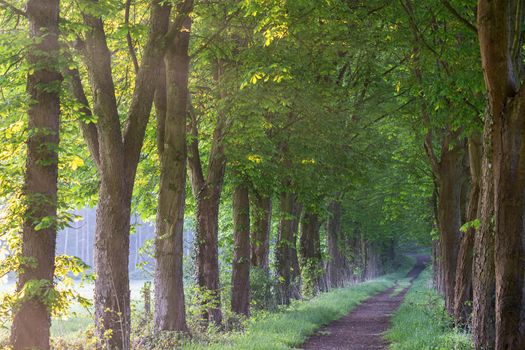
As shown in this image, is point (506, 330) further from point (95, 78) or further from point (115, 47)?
point (115, 47)

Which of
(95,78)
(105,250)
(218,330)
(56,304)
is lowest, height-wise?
(218,330)

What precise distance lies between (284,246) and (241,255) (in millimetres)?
8471

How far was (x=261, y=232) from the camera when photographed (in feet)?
82.3

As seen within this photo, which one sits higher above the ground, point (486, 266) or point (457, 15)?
point (457, 15)

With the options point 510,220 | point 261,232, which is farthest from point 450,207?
point 510,220

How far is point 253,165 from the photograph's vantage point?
18.4 m

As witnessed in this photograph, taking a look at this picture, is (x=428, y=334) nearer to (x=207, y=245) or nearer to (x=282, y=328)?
(x=282, y=328)

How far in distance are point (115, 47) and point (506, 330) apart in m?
10.8

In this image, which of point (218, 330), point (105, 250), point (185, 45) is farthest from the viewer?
point (218, 330)

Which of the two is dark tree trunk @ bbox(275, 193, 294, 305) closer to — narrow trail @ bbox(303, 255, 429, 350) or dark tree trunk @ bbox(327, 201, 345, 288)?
narrow trail @ bbox(303, 255, 429, 350)

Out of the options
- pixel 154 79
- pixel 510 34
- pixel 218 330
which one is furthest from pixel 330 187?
pixel 510 34

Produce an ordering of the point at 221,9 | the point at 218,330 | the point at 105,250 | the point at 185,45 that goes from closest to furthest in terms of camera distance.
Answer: the point at 105,250 < the point at 185,45 < the point at 221,9 < the point at 218,330

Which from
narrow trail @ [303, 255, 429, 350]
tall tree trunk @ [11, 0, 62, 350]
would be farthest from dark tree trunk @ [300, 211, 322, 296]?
tall tree trunk @ [11, 0, 62, 350]

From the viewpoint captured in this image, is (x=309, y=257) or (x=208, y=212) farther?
(x=309, y=257)
